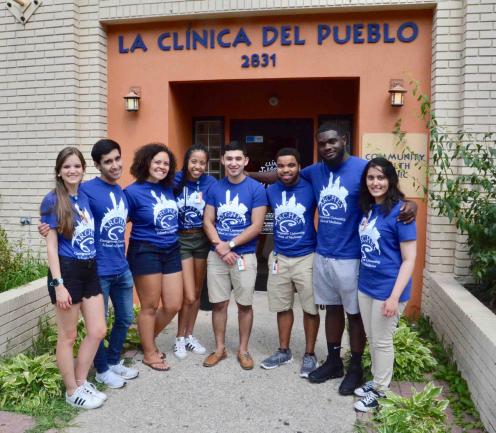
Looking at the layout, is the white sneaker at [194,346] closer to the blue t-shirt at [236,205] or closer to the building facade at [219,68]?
the blue t-shirt at [236,205]

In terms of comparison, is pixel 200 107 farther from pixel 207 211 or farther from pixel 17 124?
pixel 207 211

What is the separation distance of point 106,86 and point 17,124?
109cm

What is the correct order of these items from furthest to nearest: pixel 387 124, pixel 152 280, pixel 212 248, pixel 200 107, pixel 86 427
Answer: pixel 200 107 → pixel 387 124 → pixel 212 248 → pixel 152 280 → pixel 86 427

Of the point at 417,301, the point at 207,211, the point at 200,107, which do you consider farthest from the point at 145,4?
the point at 417,301

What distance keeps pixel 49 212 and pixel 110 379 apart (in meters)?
1.39

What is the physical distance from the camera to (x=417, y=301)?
5125mm

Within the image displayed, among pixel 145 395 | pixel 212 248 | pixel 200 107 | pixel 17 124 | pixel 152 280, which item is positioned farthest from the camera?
→ pixel 200 107

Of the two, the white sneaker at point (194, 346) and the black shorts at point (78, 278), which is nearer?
the black shorts at point (78, 278)

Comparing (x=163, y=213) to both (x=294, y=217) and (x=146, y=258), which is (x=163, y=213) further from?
(x=294, y=217)

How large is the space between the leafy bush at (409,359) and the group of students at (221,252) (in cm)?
39

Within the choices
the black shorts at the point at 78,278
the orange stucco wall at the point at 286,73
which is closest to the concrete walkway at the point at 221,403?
the black shorts at the point at 78,278

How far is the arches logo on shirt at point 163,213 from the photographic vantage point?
3.69 m

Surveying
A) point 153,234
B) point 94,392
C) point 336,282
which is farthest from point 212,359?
point 336,282

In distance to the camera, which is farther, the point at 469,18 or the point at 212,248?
the point at 469,18
